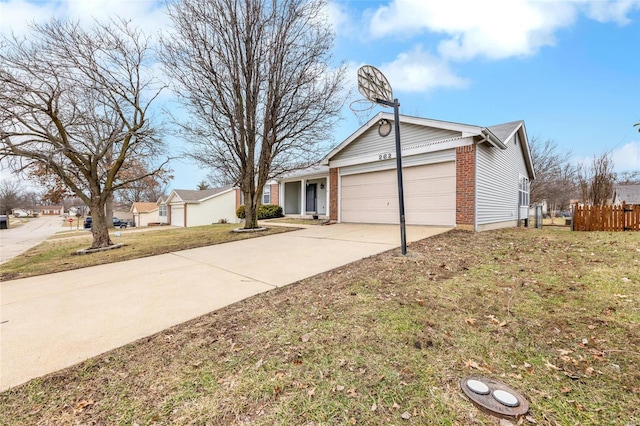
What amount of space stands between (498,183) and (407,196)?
3.80m

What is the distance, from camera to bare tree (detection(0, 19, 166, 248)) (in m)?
7.65

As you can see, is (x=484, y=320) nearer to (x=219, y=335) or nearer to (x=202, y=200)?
(x=219, y=335)

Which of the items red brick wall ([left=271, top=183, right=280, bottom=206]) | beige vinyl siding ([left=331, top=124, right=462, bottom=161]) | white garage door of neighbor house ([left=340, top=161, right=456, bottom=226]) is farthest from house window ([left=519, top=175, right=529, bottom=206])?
red brick wall ([left=271, top=183, right=280, bottom=206])

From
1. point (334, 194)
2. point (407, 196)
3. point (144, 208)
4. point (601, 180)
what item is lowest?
point (144, 208)

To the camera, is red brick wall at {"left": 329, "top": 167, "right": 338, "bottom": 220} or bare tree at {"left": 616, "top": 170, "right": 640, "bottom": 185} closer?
red brick wall at {"left": 329, "top": 167, "right": 338, "bottom": 220}

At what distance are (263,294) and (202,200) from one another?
24.8 meters

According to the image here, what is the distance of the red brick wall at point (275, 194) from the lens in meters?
20.5

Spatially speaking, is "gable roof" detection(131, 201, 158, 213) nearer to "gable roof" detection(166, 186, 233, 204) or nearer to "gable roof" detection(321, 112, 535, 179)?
"gable roof" detection(166, 186, 233, 204)

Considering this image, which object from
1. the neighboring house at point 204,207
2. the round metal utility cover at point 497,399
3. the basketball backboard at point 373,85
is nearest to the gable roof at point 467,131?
the basketball backboard at point 373,85

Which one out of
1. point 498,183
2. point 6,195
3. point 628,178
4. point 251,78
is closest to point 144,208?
point 6,195

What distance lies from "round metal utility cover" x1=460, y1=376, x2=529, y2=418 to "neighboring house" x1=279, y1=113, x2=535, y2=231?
7.94 metres

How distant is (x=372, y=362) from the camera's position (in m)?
2.33

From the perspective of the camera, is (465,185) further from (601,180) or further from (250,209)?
(601,180)

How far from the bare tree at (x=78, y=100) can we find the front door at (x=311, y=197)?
31.1 ft
